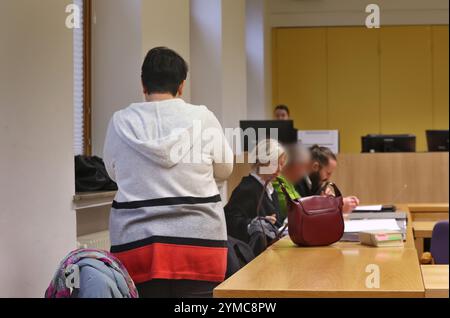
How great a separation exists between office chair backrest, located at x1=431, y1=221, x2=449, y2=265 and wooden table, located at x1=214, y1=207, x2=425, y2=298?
132 cm

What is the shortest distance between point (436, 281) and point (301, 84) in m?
6.43

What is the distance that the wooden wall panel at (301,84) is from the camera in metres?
8.57

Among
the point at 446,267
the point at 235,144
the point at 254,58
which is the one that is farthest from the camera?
the point at 254,58

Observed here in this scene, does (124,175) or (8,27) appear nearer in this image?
(124,175)

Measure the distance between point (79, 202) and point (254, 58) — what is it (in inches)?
203

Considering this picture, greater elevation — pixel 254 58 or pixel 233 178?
pixel 254 58

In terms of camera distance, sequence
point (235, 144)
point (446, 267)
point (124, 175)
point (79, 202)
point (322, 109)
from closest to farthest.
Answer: point (124, 175)
point (235, 144)
point (79, 202)
point (446, 267)
point (322, 109)

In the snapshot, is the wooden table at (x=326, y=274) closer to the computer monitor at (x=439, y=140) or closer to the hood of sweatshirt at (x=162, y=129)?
the hood of sweatshirt at (x=162, y=129)

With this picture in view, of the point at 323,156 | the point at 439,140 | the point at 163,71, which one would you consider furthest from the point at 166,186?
→ the point at 439,140

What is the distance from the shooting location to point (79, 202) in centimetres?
252

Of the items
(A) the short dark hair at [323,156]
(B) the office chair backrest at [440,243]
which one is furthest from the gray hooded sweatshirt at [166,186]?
(B) the office chair backrest at [440,243]

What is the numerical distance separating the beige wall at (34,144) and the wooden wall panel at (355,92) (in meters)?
6.28
